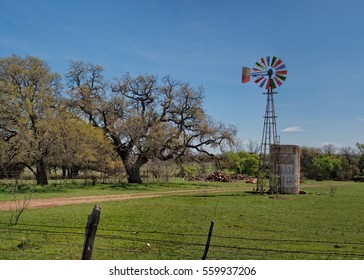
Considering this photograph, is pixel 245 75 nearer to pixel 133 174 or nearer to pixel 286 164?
pixel 286 164

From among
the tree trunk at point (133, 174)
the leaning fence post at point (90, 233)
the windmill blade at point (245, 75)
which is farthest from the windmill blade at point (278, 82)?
the leaning fence post at point (90, 233)

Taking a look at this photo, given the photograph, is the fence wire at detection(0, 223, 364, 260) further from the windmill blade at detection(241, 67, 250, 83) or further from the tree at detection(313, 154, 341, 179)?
the tree at detection(313, 154, 341, 179)

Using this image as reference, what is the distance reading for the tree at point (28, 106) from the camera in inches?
1043

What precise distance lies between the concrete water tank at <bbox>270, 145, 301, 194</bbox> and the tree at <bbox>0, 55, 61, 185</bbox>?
16.2 metres

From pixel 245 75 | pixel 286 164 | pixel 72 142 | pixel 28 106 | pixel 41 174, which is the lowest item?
pixel 41 174

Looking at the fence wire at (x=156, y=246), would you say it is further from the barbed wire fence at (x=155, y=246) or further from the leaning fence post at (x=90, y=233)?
the leaning fence post at (x=90, y=233)

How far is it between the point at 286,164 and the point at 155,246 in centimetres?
2036

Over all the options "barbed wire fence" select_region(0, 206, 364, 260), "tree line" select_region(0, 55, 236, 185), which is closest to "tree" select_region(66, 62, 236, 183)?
"tree line" select_region(0, 55, 236, 185)

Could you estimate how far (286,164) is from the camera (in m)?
27.2

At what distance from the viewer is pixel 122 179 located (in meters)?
39.0

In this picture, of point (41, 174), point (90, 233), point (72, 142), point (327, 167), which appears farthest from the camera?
point (327, 167)

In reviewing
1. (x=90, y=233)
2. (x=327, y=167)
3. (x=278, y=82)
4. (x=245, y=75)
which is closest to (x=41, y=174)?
(x=245, y=75)

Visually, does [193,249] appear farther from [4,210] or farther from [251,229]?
[4,210]

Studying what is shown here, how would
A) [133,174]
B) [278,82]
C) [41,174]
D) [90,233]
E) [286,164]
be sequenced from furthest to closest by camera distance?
1. [133,174]
2. [41,174]
3. [286,164]
4. [278,82]
5. [90,233]
